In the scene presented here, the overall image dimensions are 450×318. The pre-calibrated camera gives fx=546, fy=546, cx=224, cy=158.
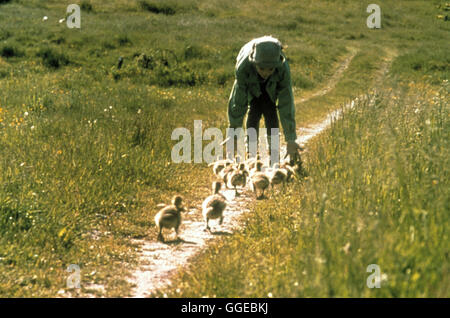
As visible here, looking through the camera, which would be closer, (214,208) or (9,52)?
(214,208)

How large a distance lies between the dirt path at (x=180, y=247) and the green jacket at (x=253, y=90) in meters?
1.36

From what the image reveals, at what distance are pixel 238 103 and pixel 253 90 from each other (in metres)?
0.36

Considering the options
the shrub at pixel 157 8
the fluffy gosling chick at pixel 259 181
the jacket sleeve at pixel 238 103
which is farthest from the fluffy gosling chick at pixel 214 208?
the shrub at pixel 157 8

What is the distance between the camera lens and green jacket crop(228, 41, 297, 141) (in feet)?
28.6

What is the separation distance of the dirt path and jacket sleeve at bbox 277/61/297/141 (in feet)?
4.24

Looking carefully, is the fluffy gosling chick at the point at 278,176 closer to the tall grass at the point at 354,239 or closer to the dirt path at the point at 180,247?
the dirt path at the point at 180,247

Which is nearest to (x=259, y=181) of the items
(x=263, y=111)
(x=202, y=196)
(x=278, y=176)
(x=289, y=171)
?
(x=278, y=176)

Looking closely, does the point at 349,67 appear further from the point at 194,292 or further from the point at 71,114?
the point at 194,292

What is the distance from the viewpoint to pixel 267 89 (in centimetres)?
894

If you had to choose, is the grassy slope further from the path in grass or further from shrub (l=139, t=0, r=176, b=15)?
shrub (l=139, t=0, r=176, b=15)

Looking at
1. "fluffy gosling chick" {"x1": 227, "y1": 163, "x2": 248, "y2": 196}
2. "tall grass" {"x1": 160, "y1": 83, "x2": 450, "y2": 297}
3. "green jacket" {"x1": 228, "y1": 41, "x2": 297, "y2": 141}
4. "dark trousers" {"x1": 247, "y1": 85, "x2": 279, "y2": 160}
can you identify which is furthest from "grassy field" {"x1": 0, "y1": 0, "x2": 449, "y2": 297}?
"dark trousers" {"x1": 247, "y1": 85, "x2": 279, "y2": 160}

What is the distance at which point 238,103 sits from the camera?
30.1ft

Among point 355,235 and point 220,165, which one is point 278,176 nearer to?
point 220,165

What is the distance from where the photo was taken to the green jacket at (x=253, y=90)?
28.6ft
